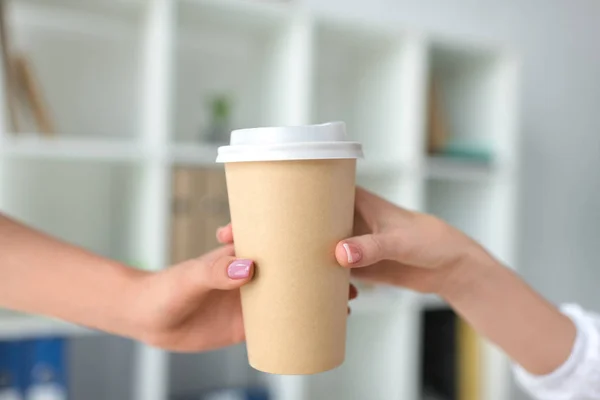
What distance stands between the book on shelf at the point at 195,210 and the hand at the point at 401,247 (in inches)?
34.5

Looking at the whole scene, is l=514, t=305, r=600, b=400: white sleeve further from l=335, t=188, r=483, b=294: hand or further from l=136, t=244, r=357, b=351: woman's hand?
l=136, t=244, r=357, b=351: woman's hand

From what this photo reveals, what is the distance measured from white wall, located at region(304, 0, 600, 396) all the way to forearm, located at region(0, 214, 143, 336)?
201 cm

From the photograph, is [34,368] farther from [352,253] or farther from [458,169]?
[458,169]

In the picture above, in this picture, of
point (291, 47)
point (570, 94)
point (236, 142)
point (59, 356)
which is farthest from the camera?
point (570, 94)

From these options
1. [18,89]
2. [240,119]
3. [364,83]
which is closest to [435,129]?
[364,83]

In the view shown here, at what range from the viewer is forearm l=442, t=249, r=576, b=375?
27.1 inches

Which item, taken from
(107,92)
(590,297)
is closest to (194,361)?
(107,92)

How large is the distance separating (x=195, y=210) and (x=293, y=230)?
1.03 metres

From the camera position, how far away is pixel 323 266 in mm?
521

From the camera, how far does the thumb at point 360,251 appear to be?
19.7 inches

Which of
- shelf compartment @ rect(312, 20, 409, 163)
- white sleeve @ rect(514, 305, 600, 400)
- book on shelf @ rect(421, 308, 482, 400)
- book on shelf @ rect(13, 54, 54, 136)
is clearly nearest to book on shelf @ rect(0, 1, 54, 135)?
book on shelf @ rect(13, 54, 54, 136)

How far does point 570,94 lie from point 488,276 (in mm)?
2236

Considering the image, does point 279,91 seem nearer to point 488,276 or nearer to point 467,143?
point 467,143

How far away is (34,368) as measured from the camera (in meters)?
1.28
